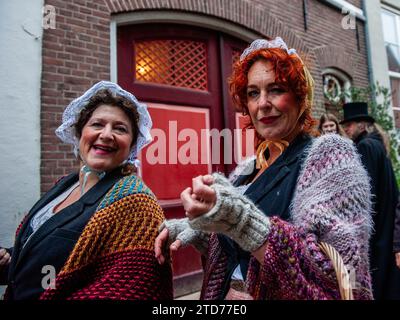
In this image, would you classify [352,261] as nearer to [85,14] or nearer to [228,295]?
[228,295]

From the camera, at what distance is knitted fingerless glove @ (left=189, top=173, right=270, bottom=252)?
0.94m

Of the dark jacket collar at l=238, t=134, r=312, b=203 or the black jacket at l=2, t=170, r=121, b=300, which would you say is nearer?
the dark jacket collar at l=238, t=134, r=312, b=203

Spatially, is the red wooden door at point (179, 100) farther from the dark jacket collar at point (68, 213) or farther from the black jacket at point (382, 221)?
the dark jacket collar at point (68, 213)

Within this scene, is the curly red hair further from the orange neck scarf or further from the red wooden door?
the red wooden door

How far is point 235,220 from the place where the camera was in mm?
961

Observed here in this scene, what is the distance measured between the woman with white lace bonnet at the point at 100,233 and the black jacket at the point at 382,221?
160 cm

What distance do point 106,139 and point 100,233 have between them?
1.63ft

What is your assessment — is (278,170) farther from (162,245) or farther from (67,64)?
(67,64)

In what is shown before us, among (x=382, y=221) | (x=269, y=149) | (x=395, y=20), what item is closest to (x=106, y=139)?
(x=269, y=149)

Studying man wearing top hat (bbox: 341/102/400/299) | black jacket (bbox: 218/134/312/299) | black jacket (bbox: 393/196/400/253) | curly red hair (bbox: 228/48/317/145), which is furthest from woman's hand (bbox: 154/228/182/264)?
black jacket (bbox: 393/196/400/253)

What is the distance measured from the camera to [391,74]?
8.41 metres
